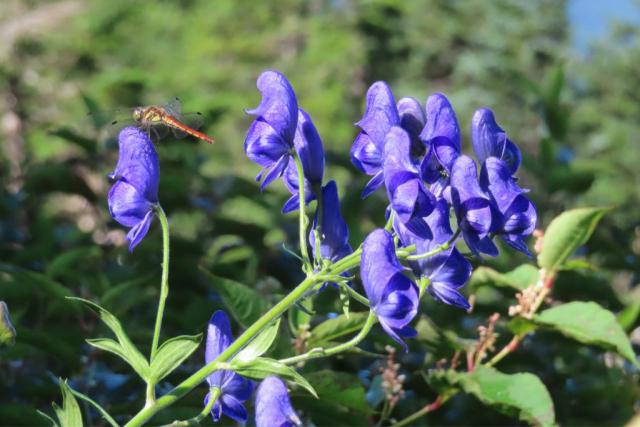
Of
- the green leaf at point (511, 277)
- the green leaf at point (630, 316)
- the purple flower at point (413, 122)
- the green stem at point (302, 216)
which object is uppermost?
the purple flower at point (413, 122)

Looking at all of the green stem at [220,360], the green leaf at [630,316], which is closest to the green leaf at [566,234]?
the green leaf at [630,316]

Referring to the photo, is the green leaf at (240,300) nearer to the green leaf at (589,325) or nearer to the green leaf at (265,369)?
the green leaf at (265,369)

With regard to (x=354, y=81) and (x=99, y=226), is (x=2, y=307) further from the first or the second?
(x=354, y=81)

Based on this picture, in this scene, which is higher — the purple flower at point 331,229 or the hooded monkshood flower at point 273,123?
the hooded monkshood flower at point 273,123

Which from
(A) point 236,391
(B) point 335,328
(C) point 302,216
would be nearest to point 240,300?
(B) point 335,328

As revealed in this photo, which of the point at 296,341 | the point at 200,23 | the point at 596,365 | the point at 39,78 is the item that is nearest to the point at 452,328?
the point at 596,365

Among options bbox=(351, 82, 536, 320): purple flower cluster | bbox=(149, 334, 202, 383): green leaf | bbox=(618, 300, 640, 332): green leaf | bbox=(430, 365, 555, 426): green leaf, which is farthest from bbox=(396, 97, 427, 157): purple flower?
bbox=(618, 300, 640, 332): green leaf

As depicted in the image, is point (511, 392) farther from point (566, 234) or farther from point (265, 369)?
point (265, 369)
